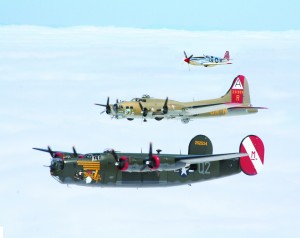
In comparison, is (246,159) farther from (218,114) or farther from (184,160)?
(218,114)

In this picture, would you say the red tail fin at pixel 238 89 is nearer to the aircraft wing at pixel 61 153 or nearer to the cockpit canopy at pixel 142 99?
the cockpit canopy at pixel 142 99

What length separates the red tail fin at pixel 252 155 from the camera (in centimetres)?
7319

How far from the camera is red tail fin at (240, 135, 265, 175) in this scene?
240 feet

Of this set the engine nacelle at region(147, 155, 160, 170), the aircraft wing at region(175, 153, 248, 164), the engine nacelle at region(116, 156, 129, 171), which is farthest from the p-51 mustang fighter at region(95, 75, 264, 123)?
the engine nacelle at region(147, 155, 160, 170)

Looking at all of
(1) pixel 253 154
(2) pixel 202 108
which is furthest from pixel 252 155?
(2) pixel 202 108

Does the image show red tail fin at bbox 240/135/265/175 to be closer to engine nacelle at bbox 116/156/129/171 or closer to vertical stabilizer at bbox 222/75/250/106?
engine nacelle at bbox 116/156/129/171

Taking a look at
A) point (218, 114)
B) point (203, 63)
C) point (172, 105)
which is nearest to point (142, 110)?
point (172, 105)

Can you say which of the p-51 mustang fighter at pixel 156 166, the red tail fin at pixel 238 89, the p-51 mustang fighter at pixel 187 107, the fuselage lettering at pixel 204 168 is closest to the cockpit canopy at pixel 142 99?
the p-51 mustang fighter at pixel 187 107

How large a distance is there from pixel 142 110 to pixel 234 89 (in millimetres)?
13581

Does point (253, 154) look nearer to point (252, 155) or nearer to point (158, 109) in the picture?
point (252, 155)

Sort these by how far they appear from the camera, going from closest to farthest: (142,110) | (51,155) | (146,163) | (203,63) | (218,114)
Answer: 1. (146,163)
2. (51,155)
3. (142,110)
4. (218,114)
5. (203,63)

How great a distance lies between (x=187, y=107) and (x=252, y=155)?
11.4 metres

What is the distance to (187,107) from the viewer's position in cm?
8275

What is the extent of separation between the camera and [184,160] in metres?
67.2
